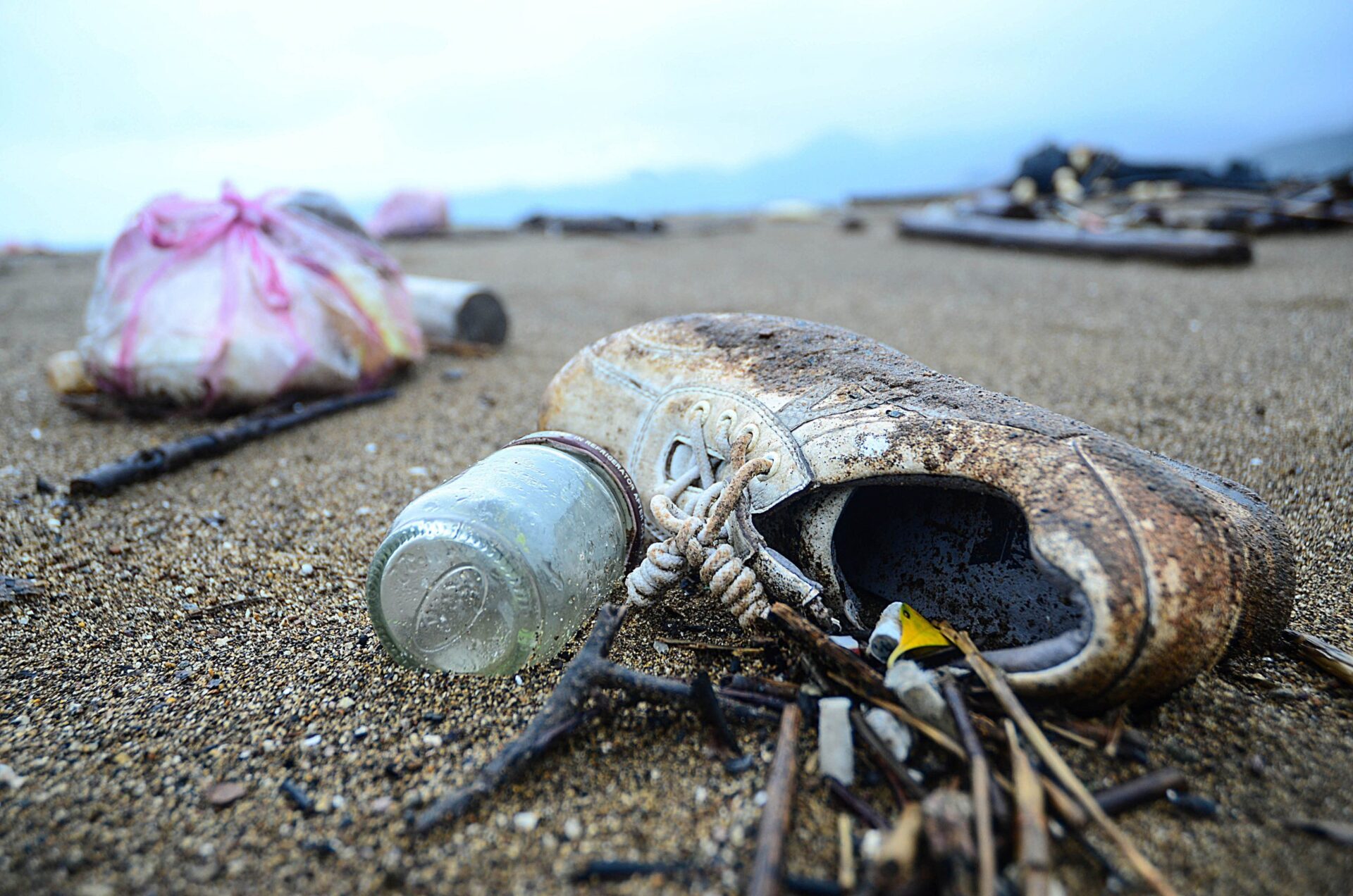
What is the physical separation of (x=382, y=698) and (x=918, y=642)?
0.88 m

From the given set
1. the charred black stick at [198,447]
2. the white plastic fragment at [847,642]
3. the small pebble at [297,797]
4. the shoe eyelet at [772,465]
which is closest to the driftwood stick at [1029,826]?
the white plastic fragment at [847,642]

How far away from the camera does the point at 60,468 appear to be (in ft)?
7.53

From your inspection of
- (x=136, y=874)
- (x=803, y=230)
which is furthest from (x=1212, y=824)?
(x=803, y=230)

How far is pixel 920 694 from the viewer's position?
1110 mm

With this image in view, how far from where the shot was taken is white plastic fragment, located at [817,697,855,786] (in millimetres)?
1085

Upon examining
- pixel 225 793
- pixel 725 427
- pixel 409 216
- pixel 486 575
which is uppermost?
pixel 409 216

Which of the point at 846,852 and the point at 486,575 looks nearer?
the point at 846,852

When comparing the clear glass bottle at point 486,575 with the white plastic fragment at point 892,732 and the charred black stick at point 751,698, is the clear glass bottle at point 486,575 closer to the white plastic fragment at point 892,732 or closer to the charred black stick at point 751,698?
the charred black stick at point 751,698

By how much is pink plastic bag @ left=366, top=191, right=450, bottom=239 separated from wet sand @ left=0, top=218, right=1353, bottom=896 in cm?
671

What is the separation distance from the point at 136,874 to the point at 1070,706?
1.25 meters

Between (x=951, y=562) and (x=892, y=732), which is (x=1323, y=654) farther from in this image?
(x=892, y=732)

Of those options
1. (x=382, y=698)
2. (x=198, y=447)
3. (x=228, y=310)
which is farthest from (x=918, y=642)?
(x=228, y=310)

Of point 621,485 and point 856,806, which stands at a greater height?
point 621,485

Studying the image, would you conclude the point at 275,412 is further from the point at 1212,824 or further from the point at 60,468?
the point at 1212,824
